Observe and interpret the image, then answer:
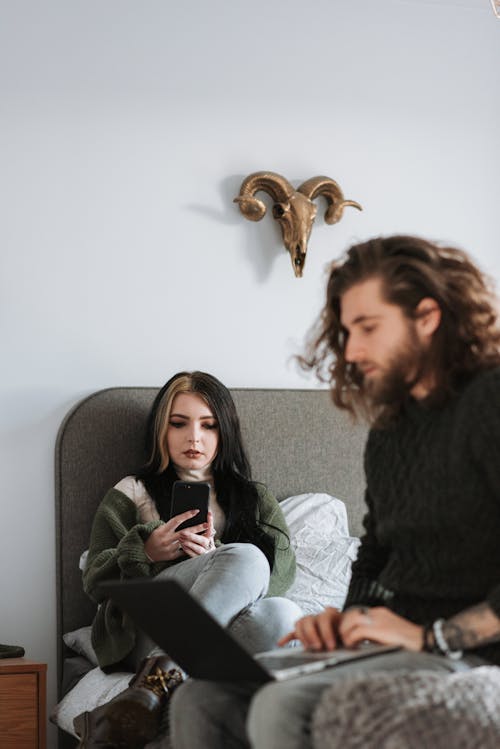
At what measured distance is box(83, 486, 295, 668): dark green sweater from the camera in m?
2.58

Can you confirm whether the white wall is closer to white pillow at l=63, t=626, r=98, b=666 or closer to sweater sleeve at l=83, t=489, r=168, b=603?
white pillow at l=63, t=626, r=98, b=666

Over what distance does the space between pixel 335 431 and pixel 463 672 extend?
172 centimetres

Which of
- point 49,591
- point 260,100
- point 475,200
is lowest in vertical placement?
point 49,591

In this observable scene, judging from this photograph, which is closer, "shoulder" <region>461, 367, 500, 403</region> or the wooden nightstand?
"shoulder" <region>461, 367, 500, 403</region>

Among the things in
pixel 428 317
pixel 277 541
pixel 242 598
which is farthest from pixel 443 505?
pixel 277 541

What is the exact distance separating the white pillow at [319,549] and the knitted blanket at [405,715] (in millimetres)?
1294

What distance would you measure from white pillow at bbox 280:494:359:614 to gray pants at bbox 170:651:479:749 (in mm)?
1105

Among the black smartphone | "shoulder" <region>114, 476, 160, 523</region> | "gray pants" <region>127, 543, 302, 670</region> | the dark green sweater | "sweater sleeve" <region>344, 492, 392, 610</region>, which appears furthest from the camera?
"shoulder" <region>114, 476, 160, 523</region>

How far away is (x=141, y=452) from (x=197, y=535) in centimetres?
45

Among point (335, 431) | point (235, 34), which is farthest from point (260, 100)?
point (335, 431)

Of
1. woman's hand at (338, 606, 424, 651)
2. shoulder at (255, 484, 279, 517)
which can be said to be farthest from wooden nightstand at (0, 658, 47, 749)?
woman's hand at (338, 606, 424, 651)

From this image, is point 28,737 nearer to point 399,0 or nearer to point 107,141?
point 107,141

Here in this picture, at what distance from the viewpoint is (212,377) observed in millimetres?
3010

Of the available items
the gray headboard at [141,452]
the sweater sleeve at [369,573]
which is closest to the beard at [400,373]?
the sweater sleeve at [369,573]
